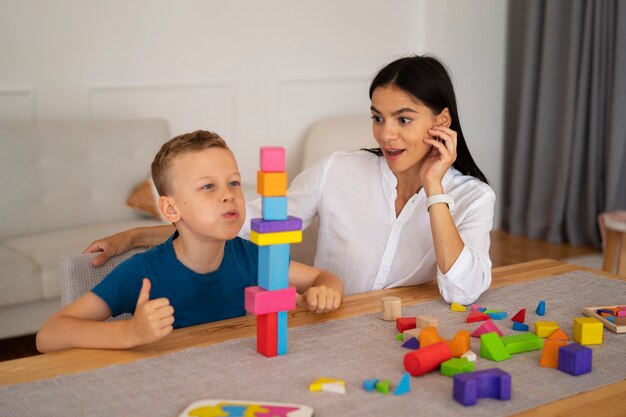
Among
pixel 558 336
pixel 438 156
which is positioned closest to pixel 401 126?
pixel 438 156

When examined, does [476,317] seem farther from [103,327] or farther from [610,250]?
[610,250]

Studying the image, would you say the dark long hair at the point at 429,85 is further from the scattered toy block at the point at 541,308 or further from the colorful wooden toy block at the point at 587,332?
the colorful wooden toy block at the point at 587,332

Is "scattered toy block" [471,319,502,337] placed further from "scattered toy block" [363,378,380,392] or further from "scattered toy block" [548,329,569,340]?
"scattered toy block" [363,378,380,392]

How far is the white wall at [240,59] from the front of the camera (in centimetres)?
406

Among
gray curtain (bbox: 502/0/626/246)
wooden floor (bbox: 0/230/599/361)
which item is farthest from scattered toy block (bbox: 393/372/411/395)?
gray curtain (bbox: 502/0/626/246)

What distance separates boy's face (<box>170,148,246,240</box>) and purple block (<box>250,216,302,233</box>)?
253mm

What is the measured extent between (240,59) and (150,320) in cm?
357

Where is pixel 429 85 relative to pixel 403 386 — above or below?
above

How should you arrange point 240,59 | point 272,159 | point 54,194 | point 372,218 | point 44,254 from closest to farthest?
point 272,159 < point 372,218 < point 44,254 < point 54,194 < point 240,59

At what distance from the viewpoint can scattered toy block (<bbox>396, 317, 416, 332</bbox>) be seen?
1.53 meters

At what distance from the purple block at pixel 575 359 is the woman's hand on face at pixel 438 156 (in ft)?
2.13

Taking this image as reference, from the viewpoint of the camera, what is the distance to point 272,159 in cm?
133

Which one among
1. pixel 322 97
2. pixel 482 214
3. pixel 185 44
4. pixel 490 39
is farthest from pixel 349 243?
pixel 490 39

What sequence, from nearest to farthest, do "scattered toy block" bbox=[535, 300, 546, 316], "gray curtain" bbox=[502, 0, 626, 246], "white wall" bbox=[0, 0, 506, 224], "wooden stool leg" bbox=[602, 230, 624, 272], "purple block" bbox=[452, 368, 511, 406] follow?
"purple block" bbox=[452, 368, 511, 406] < "scattered toy block" bbox=[535, 300, 546, 316] < "wooden stool leg" bbox=[602, 230, 624, 272] < "white wall" bbox=[0, 0, 506, 224] < "gray curtain" bbox=[502, 0, 626, 246]
